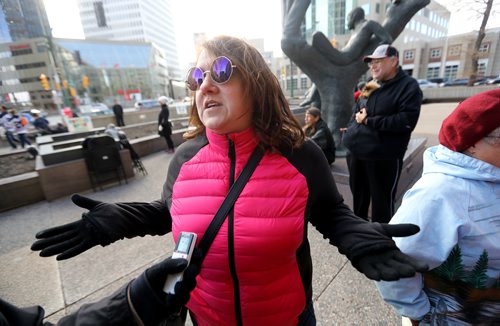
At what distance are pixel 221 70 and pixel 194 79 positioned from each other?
19cm

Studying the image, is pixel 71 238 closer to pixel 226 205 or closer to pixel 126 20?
pixel 226 205

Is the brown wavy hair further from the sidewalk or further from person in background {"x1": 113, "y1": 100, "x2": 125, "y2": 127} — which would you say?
person in background {"x1": 113, "y1": 100, "x2": 125, "y2": 127}

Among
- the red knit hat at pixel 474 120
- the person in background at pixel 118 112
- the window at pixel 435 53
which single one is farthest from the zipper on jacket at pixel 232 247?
the window at pixel 435 53

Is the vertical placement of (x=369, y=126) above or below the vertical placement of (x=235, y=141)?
below

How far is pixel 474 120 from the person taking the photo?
3.76 ft

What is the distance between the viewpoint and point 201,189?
4.09ft

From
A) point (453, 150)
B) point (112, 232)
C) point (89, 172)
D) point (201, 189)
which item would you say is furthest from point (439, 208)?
point (89, 172)

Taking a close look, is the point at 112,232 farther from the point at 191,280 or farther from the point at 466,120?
the point at 466,120

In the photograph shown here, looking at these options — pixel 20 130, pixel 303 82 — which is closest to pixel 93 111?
pixel 20 130

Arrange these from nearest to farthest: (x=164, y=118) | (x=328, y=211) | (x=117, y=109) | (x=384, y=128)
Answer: (x=328, y=211), (x=384, y=128), (x=164, y=118), (x=117, y=109)

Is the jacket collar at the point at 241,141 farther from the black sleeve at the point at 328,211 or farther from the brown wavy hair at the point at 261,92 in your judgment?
the black sleeve at the point at 328,211

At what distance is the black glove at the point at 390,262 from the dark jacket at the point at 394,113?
194 centimetres

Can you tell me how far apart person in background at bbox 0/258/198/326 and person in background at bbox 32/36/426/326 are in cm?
18

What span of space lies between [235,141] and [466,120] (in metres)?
1.12
